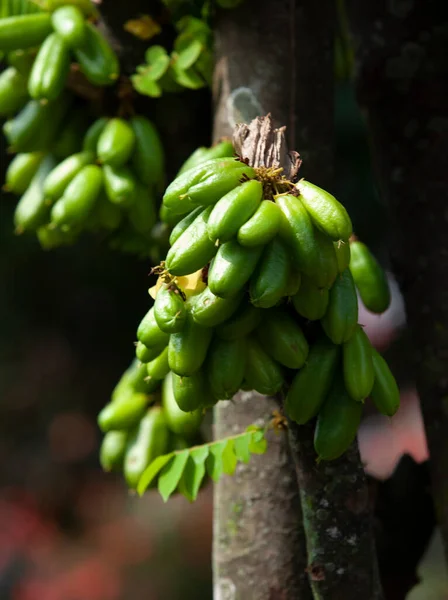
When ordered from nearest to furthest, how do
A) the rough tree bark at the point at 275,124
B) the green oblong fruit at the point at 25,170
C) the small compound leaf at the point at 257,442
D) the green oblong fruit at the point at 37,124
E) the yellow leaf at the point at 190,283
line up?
the yellow leaf at the point at 190,283
the small compound leaf at the point at 257,442
the rough tree bark at the point at 275,124
the green oblong fruit at the point at 37,124
the green oblong fruit at the point at 25,170

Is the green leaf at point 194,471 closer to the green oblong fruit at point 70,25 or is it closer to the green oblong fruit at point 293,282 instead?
A: the green oblong fruit at point 293,282

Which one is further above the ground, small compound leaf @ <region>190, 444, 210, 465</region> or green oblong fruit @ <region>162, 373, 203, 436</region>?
small compound leaf @ <region>190, 444, 210, 465</region>

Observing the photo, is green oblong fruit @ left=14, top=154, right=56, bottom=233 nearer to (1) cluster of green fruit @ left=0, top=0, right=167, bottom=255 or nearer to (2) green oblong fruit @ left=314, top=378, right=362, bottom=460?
(1) cluster of green fruit @ left=0, top=0, right=167, bottom=255

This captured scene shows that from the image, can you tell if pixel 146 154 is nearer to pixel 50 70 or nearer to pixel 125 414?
pixel 50 70

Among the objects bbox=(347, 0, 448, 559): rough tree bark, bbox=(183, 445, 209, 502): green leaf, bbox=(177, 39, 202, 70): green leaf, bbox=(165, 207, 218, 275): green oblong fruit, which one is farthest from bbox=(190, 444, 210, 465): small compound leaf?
bbox=(177, 39, 202, 70): green leaf

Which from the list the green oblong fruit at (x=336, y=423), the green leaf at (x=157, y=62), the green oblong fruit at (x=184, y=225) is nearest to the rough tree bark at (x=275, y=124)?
the green leaf at (x=157, y=62)

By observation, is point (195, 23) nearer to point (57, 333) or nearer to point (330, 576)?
point (330, 576)

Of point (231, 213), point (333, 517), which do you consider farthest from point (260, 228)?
point (333, 517)
